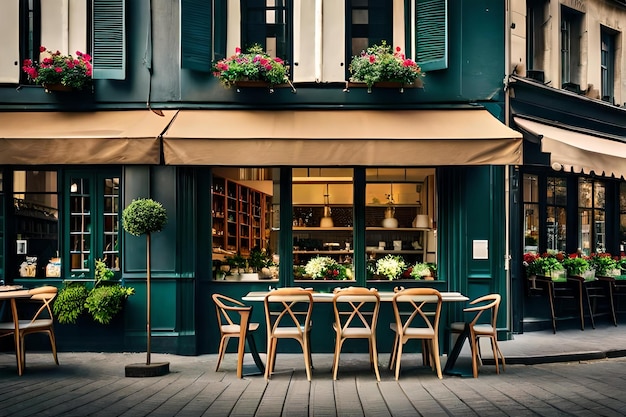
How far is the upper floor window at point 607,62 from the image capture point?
598 inches

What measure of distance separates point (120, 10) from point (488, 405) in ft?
25.7

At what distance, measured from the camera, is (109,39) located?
1069 centimetres

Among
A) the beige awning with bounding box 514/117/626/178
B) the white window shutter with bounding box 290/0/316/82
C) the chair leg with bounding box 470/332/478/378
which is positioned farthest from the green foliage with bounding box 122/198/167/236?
the beige awning with bounding box 514/117/626/178

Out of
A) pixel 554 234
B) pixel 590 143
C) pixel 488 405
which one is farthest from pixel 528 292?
pixel 488 405

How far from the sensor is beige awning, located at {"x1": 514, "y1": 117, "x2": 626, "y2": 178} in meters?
11.0

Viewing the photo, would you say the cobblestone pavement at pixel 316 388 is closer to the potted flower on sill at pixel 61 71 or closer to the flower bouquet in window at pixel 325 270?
the flower bouquet in window at pixel 325 270

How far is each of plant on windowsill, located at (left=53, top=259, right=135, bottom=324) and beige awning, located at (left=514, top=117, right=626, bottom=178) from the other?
688cm

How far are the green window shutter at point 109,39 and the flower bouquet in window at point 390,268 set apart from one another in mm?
4939

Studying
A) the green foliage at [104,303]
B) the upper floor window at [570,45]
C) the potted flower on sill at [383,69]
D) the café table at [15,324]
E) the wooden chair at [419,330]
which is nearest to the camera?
the wooden chair at [419,330]

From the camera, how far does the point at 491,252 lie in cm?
1083

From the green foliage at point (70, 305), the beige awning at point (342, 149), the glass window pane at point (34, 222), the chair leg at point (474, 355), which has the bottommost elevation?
the chair leg at point (474, 355)

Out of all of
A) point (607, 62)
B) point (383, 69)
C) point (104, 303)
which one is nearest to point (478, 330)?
point (383, 69)

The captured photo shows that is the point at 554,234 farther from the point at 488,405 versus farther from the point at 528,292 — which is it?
the point at 488,405

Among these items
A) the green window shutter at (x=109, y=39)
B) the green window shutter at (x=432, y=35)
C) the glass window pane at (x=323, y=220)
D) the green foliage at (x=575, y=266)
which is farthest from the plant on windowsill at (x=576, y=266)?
→ the green window shutter at (x=109, y=39)
